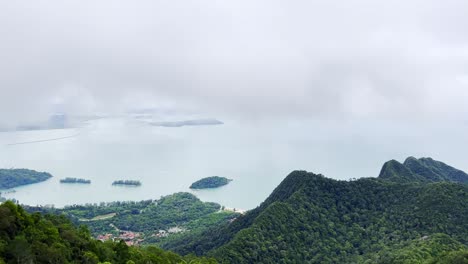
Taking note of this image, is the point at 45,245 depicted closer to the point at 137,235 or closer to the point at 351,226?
the point at 351,226

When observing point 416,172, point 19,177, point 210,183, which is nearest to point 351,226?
point 416,172

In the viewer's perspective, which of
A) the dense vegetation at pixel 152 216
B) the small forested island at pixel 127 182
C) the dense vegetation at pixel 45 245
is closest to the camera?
the dense vegetation at pixel 45 245

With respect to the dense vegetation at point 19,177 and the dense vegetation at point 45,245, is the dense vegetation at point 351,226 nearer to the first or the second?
the dense vegetation at point 45,245

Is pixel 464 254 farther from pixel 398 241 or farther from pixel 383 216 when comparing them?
pixel 383 216

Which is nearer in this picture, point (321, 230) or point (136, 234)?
point (321, 230)

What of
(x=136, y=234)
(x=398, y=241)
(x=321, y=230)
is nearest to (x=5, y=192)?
(x=136, y=234)

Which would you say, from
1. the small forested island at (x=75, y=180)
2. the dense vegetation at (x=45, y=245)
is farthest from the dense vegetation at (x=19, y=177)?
the dense vegetation at (x=45, y=245)
